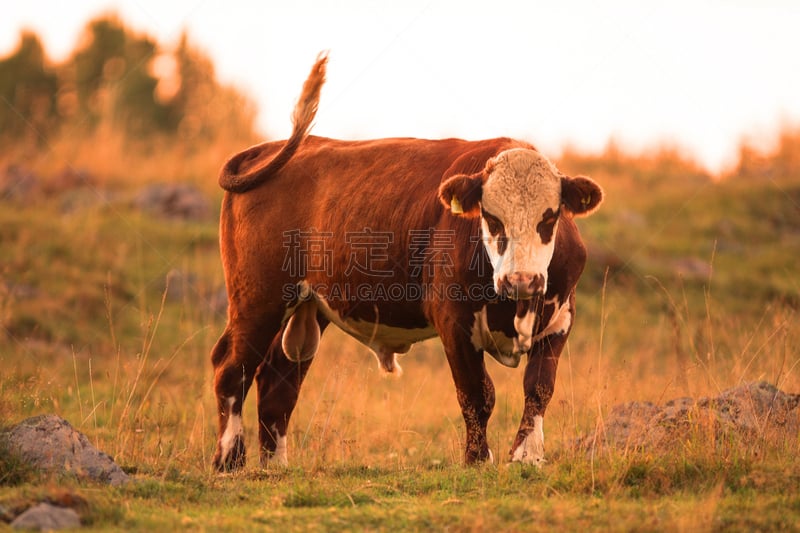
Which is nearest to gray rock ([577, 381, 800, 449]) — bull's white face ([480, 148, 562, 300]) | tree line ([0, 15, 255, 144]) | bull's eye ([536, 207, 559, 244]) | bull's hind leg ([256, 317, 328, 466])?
bull's white face ([480, 148, 562, 300])

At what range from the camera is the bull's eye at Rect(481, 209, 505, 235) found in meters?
6.47

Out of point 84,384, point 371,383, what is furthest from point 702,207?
point 84,384

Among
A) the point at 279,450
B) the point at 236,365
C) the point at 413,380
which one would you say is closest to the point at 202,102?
the point at 413,380

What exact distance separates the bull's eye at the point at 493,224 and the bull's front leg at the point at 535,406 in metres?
0.87

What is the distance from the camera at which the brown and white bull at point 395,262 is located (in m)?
6.58

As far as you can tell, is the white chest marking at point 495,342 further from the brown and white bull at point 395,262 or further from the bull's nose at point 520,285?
the bull's nose at point 520,285

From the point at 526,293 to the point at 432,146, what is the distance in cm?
206

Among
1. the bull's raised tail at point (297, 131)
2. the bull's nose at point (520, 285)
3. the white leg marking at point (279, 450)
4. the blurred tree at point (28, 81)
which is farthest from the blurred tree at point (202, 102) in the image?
the bull's nose at point (520, 285)

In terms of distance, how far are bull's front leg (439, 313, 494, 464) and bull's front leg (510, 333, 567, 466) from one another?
271 millimetres

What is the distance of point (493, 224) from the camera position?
6.52 meters

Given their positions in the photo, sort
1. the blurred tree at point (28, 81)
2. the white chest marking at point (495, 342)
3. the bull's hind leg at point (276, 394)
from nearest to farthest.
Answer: the white chest marking at point (495, 342) < the bull's hind leg at point (276, 394) < the blurred tree at point (28, 81)

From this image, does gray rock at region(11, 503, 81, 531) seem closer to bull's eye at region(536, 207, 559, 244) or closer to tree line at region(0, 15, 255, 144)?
bull's eye at region(536, 207, 559, 244)

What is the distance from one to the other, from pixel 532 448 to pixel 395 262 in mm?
1652

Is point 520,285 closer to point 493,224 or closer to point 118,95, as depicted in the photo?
point 493,224
